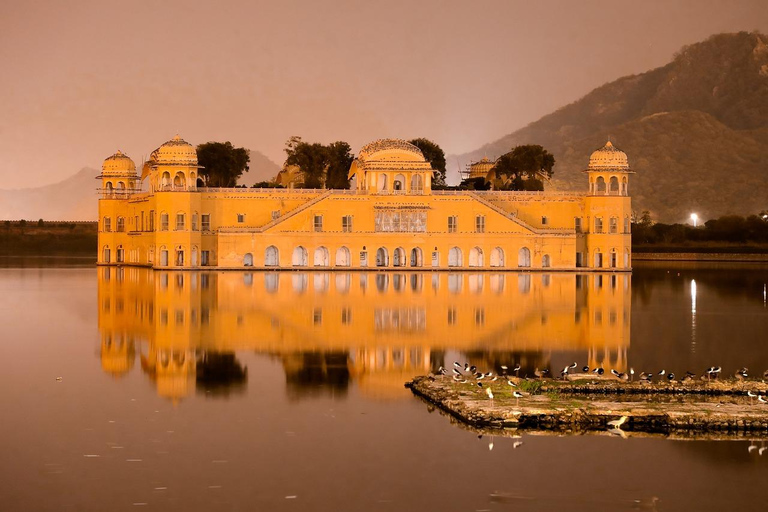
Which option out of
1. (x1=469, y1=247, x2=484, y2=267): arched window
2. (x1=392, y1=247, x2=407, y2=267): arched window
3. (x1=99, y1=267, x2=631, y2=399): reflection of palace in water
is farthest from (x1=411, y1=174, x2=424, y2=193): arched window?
(x1=99, y1=267, x2=631, y2=399): reflection of palace in water

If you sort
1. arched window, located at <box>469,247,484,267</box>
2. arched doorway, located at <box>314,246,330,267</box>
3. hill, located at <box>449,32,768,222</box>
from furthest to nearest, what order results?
hill, located at <box>449,32,768,222</box>
arched window, located at <box>469,247,484,267</box>
arched doorway, located at <box>314,246,330,267</box>

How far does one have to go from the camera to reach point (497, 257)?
232ft

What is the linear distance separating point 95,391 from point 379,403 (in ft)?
17.2

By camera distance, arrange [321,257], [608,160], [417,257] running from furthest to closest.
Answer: [608,160] → [417,257] → [321,257]

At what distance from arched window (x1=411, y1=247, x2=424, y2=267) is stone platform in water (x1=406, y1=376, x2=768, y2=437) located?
161ft

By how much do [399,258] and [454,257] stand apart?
3595 mm

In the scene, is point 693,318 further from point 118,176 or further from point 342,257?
point 118,176

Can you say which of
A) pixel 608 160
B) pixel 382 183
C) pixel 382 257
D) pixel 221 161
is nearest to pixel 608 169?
pixel 608 160

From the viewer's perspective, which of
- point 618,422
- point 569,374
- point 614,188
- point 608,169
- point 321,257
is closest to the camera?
point 618,422

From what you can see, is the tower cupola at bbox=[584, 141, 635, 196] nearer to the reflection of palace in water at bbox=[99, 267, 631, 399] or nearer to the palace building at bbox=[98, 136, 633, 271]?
the palace building at bbox=[98, 136, 633, 271]

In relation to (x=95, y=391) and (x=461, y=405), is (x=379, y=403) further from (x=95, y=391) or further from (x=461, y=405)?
(x=95, y=391)

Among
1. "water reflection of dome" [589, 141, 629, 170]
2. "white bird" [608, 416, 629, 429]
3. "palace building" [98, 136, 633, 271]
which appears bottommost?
"white bird" [608, 416, 629, 429]

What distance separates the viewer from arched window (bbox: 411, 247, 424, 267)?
6956 cm

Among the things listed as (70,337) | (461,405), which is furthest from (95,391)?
(70,337)
